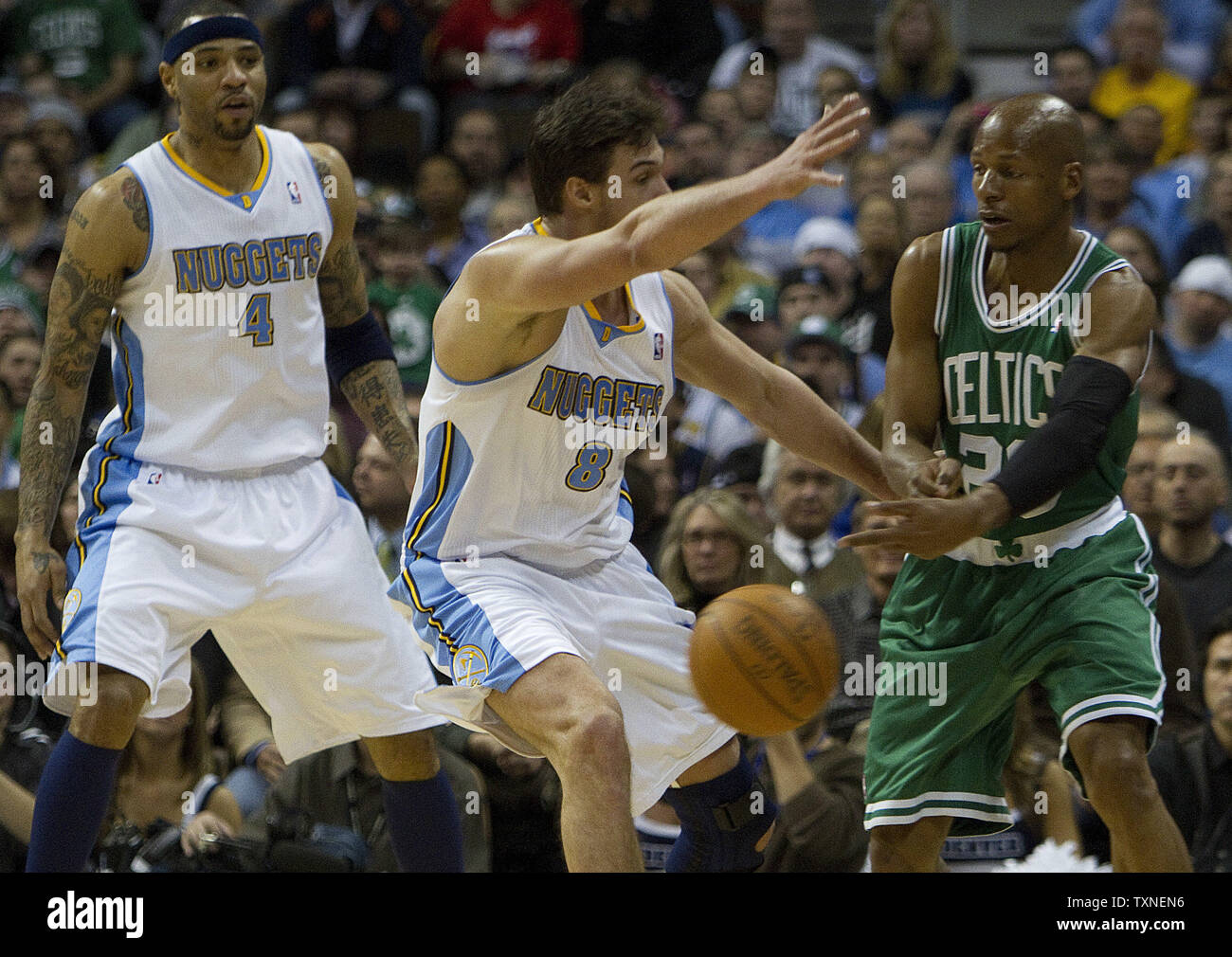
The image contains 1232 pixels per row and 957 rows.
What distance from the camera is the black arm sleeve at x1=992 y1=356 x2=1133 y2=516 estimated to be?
381 centimetres

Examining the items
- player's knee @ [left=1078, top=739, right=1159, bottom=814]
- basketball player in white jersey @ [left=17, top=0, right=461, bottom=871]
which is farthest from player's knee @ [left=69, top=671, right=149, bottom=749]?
player's knee @ [left=1078, top=739, right=1159, bottom=814]

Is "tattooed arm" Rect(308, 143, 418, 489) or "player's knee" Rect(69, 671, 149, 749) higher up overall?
"tattooed arm" Rect(308, 143, 418, 489)

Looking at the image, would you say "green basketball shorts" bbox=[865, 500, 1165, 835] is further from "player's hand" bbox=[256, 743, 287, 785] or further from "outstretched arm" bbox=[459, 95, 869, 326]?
"player's hand" bbox=[256, 743, 287, 785]

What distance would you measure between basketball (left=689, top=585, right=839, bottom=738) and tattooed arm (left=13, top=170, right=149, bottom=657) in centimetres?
167

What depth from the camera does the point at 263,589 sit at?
4.47 metres

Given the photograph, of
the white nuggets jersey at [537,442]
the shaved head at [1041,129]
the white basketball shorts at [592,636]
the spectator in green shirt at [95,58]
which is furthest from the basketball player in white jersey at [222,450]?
the spectator in green shirt at [95,58]

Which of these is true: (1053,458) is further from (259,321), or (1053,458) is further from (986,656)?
(259,321)

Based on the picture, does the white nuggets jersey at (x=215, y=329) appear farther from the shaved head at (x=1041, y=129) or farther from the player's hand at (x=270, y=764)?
the shaved head at (x=1041, y=129)

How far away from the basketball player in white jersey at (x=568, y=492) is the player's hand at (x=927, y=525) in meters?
0.68

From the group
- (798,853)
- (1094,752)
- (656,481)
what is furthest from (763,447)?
(1094,752)

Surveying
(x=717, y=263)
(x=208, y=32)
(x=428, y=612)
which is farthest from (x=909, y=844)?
(x=717, y=263)

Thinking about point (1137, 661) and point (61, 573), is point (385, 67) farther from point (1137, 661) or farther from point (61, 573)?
point (1137, 661)

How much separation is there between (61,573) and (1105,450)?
2.59 meters

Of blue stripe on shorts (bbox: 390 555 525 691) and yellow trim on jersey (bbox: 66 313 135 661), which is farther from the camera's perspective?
yellow trim on jersey (bbox: 66 313 135 661)
